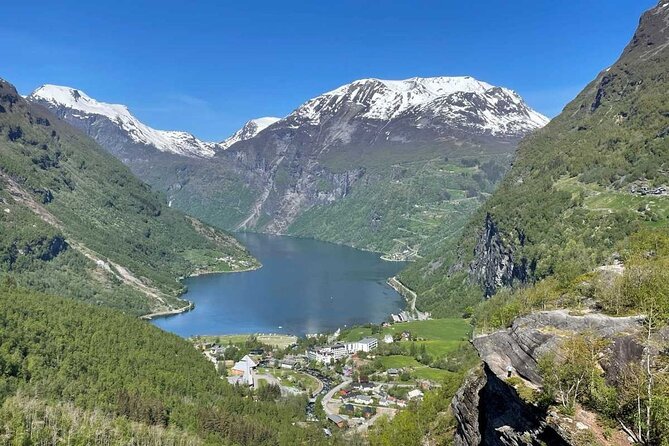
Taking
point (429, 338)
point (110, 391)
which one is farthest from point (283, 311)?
point (110, 391)

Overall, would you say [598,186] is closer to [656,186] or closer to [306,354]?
[656,186]

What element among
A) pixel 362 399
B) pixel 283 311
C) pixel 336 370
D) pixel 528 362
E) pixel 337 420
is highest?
pixel 283 311

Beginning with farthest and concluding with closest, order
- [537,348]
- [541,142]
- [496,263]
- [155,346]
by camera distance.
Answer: [541,142]
[496,263]
[155,346]
[537,348]

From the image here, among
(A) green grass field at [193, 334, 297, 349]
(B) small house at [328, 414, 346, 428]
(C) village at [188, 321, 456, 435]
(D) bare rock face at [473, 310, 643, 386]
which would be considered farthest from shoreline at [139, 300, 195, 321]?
(D) bare rock face at [473, 310, 643, 386]

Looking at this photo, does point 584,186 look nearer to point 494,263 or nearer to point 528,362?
point 494,263

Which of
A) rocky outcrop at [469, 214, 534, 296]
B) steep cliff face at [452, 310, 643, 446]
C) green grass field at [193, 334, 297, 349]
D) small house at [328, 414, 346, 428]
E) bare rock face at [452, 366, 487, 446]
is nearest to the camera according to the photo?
steep cliff face at [452, 310, 643, 446]

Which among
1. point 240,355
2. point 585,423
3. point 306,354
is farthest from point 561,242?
point 585,423

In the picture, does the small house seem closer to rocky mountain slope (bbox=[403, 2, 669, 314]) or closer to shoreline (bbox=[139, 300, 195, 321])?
rocky mountain slope (bbox=[403, 2, 669, 314])
